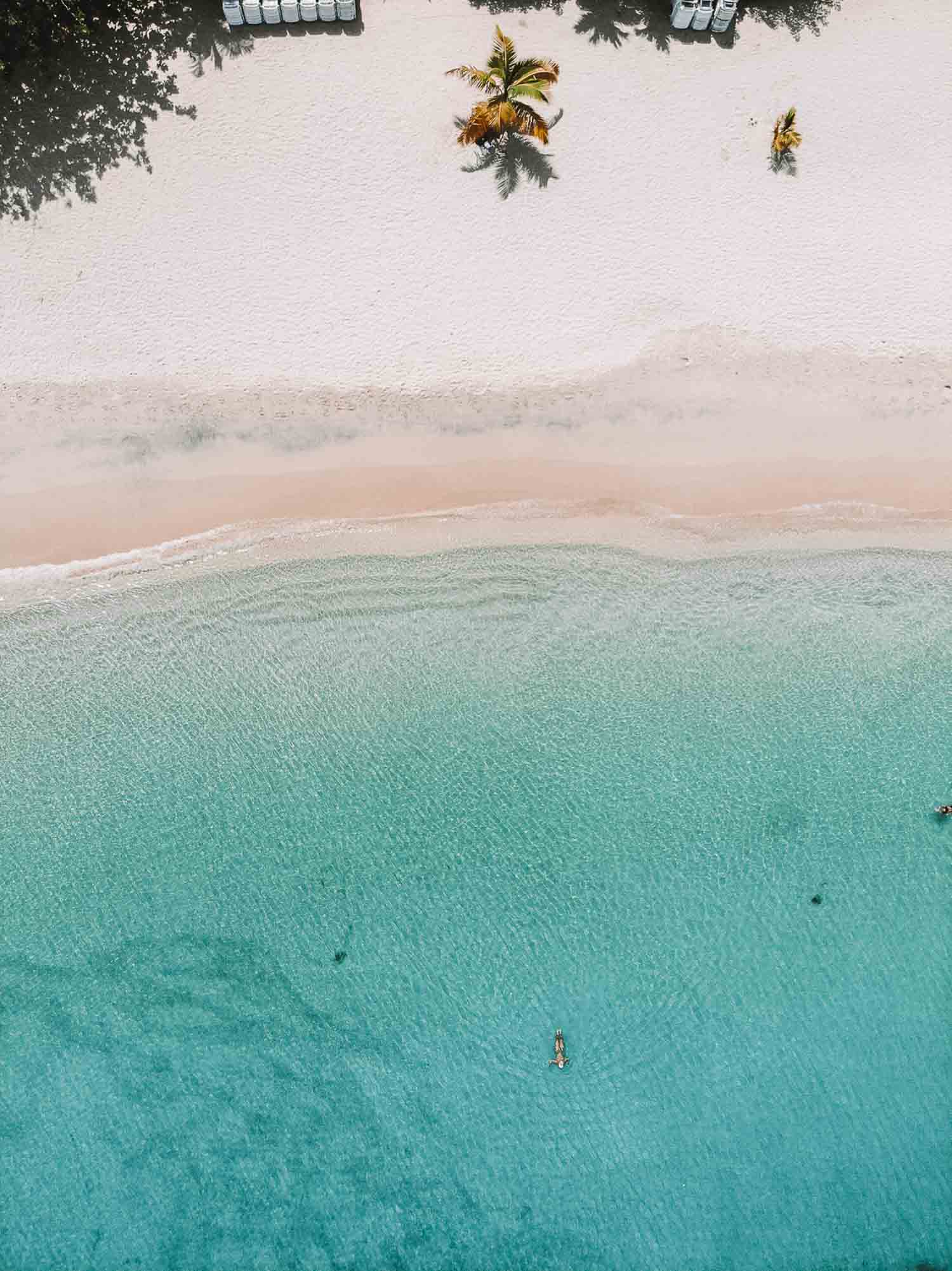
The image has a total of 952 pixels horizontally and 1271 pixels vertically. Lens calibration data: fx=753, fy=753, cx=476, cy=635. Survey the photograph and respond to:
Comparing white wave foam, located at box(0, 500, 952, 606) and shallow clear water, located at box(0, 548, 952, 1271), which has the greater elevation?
white wave foam, located at box(0, 500, 952, 606)

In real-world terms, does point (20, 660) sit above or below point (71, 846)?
above

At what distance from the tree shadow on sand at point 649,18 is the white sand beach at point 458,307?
0.94 feet

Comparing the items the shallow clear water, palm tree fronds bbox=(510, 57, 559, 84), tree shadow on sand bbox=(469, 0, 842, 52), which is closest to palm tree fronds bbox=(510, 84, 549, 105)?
palm tree fronds bbox=(510, 57, 559, 84)

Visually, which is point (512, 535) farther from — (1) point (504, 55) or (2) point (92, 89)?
(2) point (92, 89)

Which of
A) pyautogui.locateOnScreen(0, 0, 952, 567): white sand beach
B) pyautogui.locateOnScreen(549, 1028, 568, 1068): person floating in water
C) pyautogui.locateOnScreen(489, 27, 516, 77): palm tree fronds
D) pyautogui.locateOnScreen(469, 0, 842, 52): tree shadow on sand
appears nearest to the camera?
pyautogui.locateOnScreen(489, 27, 516, 77): palm tree fronds

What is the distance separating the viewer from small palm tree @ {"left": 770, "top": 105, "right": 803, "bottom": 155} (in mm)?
13961

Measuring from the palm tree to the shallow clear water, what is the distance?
7.72 m

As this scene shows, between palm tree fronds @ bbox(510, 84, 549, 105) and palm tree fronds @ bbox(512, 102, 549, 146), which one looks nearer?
palm tree fronds @ bbox(510, 84, 549, 105)

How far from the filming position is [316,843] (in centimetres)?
1404

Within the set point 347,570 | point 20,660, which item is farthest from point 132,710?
point 347,570

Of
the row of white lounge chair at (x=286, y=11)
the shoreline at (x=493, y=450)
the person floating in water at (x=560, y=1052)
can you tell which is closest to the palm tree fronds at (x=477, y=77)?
the row of white lounge chair at (x=286, y=11)

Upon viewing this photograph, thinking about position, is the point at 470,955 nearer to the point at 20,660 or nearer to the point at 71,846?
the point at 71,846

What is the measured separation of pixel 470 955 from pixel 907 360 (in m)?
Result: 13.9

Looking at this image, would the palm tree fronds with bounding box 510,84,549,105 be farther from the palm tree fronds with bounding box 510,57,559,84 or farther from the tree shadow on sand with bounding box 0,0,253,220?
the tree shadow on sand with bounding box 0,0,253,220
